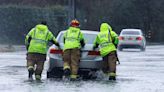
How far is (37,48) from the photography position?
17.4 m

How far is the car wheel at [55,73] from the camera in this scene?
17.8m

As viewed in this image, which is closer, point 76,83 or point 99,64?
point 76,83

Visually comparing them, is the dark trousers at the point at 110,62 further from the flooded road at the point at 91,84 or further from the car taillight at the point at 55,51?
the car taillight at the point at 55,51

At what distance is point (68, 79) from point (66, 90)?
10.4ft

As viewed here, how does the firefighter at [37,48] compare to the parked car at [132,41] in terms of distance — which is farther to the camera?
the parked car at [132,41]

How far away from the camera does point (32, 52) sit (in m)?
17.4

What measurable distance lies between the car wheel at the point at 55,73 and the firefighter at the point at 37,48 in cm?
52

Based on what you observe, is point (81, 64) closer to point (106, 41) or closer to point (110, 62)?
point (110, 62)

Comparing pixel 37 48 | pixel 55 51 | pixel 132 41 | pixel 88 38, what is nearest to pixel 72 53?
pixel 55 51

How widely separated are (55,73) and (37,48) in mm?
1123

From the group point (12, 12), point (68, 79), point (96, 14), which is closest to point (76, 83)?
point (68, 79)

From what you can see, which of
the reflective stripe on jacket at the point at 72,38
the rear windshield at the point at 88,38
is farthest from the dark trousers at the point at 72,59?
the rear windshield at the point at 88,38

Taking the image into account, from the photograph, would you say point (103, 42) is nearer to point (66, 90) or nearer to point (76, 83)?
point (76, 83)

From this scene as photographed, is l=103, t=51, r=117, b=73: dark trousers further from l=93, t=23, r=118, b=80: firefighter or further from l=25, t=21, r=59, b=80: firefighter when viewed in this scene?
l=25, t=21, r=59, b=80: firefighter
